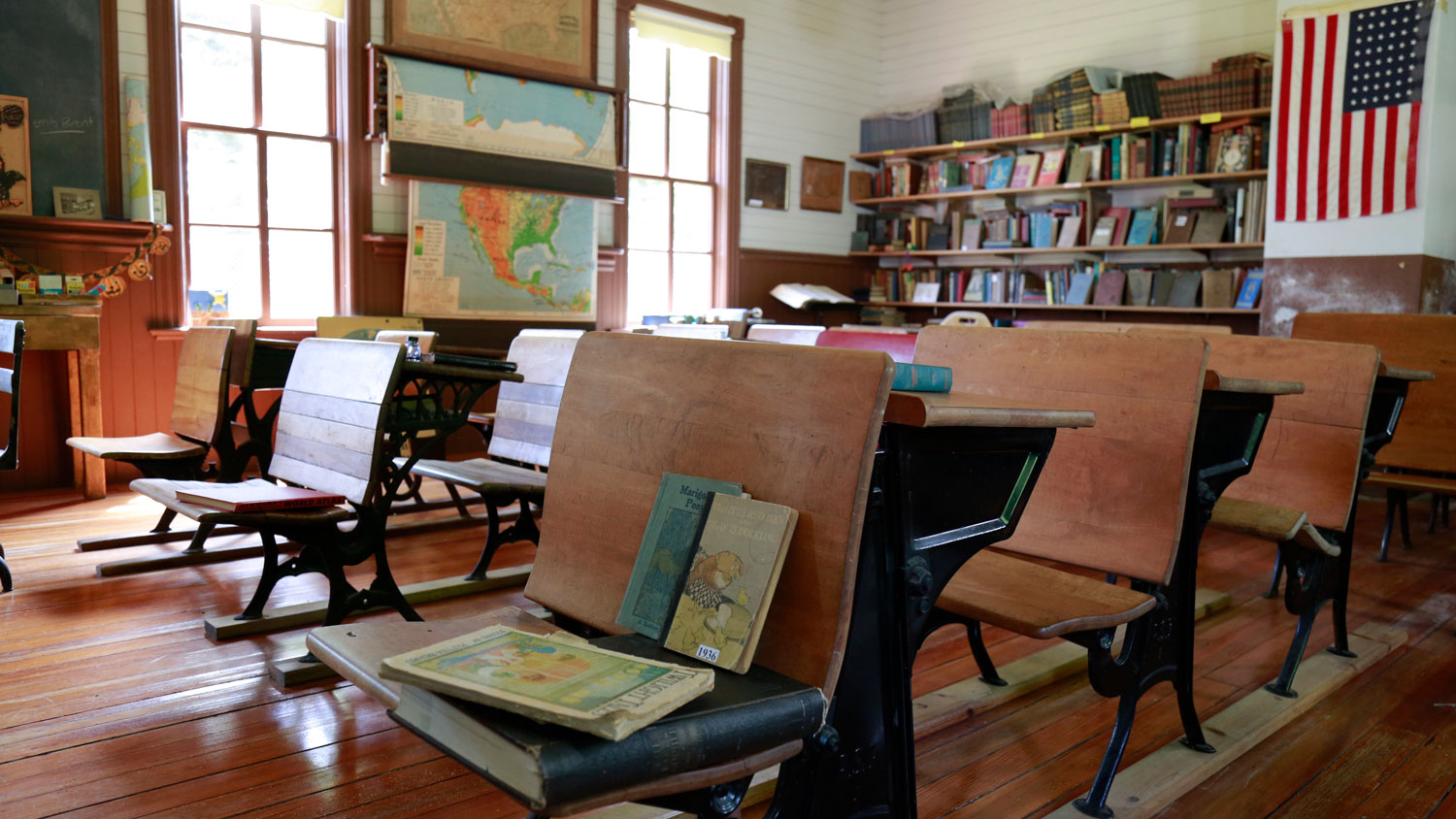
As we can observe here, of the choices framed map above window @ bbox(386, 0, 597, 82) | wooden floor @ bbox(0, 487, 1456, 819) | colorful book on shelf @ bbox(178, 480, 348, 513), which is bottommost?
wooden floor @ bbox(0, 487, 1456, 819)

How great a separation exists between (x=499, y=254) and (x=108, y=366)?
217cm

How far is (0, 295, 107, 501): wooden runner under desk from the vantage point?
4199 millimetres

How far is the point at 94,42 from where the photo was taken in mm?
4656

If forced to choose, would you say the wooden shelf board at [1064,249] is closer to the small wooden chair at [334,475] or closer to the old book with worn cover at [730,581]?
the small wooden chair at [334,475]

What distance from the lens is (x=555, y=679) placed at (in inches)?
36.3

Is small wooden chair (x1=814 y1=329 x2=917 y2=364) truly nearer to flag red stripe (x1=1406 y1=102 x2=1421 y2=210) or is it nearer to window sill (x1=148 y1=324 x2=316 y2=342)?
window sill (x1=148 y1=324 x2=316 y2=342)

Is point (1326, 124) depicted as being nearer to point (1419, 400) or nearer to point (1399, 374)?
point (1419, 400)

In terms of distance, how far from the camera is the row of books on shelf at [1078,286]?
619cm

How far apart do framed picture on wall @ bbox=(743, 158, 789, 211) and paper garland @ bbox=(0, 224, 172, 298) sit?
13.3ft

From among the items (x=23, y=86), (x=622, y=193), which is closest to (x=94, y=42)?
(x=23, y=86)

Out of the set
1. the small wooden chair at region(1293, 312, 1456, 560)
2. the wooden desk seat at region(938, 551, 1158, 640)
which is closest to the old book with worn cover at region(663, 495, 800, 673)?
the wooden desk seat at region(938, 551, 1158, 640)

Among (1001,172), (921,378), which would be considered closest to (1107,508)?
(921,378)

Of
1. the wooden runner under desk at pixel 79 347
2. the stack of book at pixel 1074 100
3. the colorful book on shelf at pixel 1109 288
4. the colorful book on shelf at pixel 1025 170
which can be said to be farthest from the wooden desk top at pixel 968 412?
the colorful book on shelf at pixel 1025 170

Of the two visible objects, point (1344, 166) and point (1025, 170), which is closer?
point (1344, 166)
